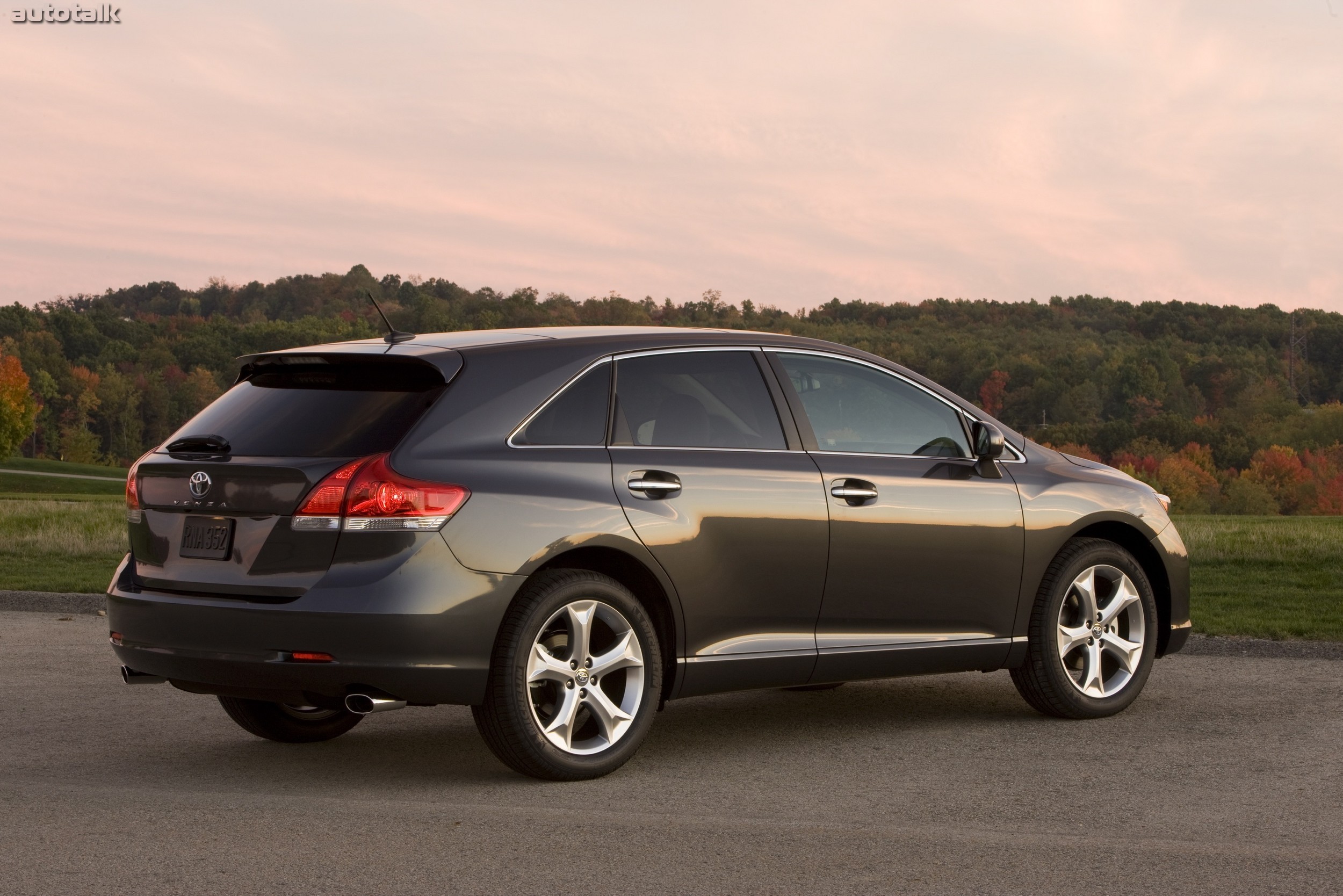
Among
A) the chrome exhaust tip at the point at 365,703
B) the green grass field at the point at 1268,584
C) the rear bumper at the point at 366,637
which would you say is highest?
the rear bumper at the point at 366,637

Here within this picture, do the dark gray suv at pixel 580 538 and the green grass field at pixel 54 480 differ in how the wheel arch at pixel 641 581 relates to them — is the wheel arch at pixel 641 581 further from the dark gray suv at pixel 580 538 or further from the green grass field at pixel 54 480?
the green grass field at pixel 54 480

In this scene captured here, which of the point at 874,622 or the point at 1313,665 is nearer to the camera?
the point at 874,622

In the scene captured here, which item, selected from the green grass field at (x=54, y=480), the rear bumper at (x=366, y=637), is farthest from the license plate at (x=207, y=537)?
the green grass field at (x=54, y=480)

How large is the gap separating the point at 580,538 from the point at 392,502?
723mm

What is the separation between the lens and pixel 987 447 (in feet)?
22.9

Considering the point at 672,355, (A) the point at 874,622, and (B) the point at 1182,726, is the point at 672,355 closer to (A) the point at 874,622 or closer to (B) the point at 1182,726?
(A) the point at 874,622

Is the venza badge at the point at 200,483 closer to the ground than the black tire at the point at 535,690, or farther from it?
farther from it

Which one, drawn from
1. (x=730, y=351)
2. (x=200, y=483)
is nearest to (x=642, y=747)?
(x=730, y=351)

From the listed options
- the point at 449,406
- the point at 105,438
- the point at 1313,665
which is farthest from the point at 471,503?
the point at 105,438

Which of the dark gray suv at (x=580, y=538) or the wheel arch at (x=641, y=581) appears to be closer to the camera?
the dark gray suv at (x=580, y=538)

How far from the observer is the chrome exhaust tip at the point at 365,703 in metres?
5.43

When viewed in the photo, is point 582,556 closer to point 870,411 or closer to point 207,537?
point 207,537

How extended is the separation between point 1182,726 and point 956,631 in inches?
45.4

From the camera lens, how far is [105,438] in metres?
132
